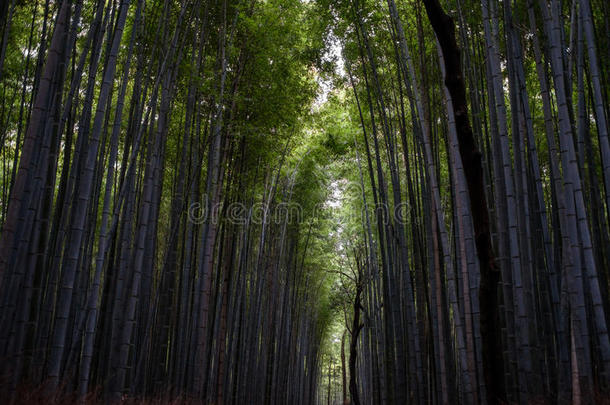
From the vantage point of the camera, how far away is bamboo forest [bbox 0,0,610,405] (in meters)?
2.54

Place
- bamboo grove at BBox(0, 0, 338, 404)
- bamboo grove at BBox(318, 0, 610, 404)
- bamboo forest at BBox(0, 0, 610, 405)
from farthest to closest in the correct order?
bamboo grove at BBox(0, 0, 338, 404)
bamboo forest at BBox(0, 0, 610, 405)
bamboo grove at BBox(318, 0, 610, 404)

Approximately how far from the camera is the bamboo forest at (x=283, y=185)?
2.54m

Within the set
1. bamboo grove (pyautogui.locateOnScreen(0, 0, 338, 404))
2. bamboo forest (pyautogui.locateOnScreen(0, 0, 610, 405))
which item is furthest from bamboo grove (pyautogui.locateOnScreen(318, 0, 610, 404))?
bamboo grove (pyautogui.locateOnScreen(0, 0, 338, 404))

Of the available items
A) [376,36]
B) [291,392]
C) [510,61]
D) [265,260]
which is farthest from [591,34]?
[291,392]

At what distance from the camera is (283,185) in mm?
8148

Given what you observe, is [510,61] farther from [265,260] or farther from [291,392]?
[291,392]

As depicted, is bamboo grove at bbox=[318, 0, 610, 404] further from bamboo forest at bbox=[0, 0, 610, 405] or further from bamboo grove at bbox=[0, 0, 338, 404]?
bamboo grove at bbox=[0, 0, 338, 404]

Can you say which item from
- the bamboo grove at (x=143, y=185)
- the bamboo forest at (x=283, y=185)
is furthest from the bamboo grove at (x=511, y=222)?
the bamboo grove at (x=143, y=185)

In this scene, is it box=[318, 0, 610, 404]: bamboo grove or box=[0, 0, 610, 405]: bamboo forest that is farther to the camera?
box=[0, 0, 610, 405]: bamboo forest

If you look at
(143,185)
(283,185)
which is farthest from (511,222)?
(283,185)

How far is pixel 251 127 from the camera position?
18.0 ft

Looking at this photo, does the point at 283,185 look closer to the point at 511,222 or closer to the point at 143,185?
the point at 143,185

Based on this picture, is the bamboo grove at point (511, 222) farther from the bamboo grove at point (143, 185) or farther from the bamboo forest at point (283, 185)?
the bamboo grove at point (143, 185)

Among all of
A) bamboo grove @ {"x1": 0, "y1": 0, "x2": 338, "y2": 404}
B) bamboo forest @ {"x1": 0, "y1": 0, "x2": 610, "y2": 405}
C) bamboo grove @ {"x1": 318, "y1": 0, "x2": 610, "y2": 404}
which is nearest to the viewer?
bamboo grove @ {"x1": 318, "y1": 0, "x2": 610, "y2": 404}
